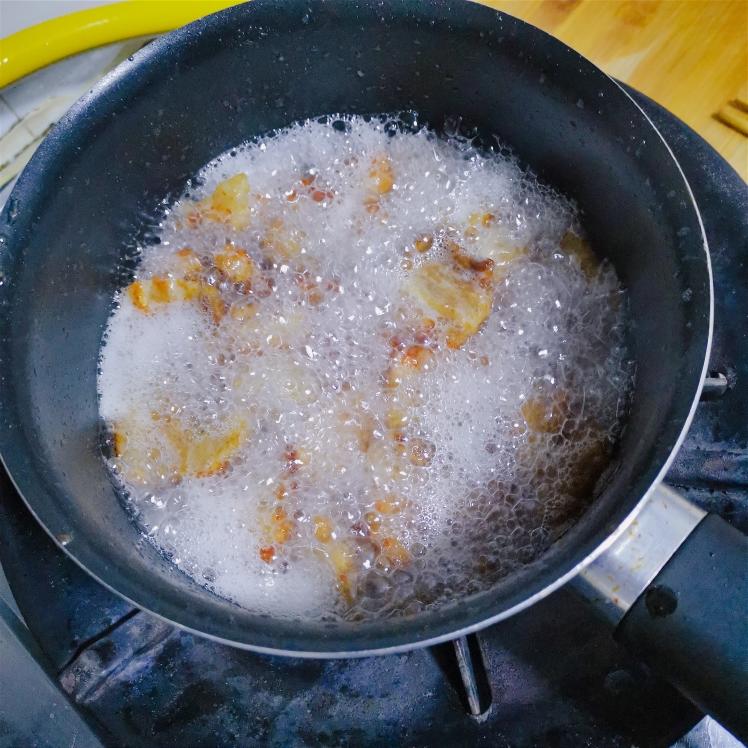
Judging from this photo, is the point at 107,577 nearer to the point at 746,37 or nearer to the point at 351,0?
the point at 351,0

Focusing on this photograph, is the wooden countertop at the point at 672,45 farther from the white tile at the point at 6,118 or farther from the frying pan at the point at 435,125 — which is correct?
the white tile at the point at 6,118

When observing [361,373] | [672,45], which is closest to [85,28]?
[361,373]

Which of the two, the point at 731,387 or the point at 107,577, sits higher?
the point at 731,387

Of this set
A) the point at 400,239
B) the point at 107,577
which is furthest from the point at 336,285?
the point at 107,577

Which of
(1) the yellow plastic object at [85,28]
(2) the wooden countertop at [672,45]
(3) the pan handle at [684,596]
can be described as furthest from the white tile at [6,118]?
(3) the pan handle at [684,596]

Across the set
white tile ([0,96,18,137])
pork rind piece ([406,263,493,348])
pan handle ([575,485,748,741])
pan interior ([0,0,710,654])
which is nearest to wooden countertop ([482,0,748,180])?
pan interior ([0,0,710,654])

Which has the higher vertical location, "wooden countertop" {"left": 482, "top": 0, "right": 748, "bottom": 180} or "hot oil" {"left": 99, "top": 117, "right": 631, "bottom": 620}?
"wooden countertop" {"left": 482, "top": 0, "right": 748, "bottom": 180}

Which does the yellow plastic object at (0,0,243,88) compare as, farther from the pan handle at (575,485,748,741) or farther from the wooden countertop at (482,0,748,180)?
the pan handle at (575,485,748,741)
